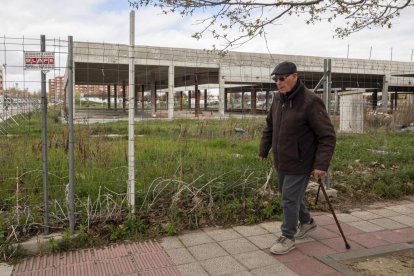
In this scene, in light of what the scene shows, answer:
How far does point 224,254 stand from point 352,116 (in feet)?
36.1

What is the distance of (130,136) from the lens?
15.8ft

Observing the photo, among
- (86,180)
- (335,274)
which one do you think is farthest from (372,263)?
(86,180)

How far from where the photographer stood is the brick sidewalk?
12.3 feet

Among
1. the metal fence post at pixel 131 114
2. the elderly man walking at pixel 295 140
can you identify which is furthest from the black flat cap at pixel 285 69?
the metal fence post at pixel 131 114

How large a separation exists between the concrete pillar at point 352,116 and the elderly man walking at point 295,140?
9.32 meters

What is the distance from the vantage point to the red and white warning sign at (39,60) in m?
4.17

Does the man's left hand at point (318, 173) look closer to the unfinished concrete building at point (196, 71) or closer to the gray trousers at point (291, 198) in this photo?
the gray trousers at point (291, 198)

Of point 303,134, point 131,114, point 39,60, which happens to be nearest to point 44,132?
point 39,60

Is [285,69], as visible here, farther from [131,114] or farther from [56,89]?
[56,89]

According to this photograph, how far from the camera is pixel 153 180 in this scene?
18.4 feet

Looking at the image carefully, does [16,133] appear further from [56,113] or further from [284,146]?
[284,146]

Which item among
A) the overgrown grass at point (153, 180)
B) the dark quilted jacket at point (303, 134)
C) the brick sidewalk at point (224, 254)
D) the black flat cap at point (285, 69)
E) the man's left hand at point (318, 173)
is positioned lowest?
the brick sidewalk at point (224, 254)

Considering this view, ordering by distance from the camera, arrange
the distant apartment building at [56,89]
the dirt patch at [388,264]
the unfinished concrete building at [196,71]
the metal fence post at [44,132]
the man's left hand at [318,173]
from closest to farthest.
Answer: the dirt patch at [388,264] < the man's left hand at [318,173] < the metal fence post at [44,132] < the distant apartment building at [56,89] < the unfinished concrete building at [196,71]

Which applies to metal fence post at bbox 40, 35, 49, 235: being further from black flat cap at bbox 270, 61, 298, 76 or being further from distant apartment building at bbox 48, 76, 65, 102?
black flat cap at bbox 270, 61, 298, 76
